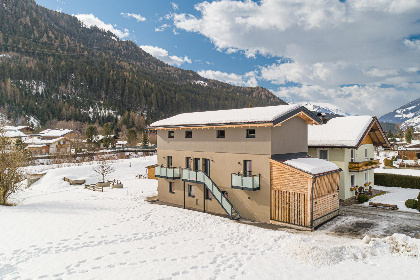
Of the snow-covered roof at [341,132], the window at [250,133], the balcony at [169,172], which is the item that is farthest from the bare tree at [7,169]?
the snow-covered roof at [341,132]

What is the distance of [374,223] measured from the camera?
1808 centimetres

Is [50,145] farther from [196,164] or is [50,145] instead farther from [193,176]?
[193,176]

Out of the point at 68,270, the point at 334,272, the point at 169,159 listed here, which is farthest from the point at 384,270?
the point at 169,159

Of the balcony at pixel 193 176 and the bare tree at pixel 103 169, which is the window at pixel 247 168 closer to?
the balcony at pixel 193 176

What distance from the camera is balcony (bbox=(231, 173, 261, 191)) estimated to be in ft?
64.8

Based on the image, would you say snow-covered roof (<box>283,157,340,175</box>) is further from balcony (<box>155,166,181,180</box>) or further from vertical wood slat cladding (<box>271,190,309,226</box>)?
balcony (<box>155,166,181,180</box>)

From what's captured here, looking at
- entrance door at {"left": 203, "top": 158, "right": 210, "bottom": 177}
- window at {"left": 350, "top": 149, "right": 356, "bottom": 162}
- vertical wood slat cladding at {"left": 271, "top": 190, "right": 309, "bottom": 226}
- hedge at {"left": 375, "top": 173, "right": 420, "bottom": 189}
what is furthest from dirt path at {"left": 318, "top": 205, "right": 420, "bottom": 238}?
hedge at {"left": 375, "top": 173, "right": 420, "bottom": 189}

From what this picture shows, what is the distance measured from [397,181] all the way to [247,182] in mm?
24587

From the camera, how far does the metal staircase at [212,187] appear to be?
21.5 metres

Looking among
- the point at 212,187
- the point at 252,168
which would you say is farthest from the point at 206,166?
the point at 252,168

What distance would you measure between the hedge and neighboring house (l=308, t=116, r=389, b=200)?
5.44 metres

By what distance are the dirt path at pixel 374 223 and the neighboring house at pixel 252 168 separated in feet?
3.71

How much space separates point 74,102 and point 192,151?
177647 millimetres

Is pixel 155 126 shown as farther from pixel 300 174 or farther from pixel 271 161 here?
pixel 300 174
